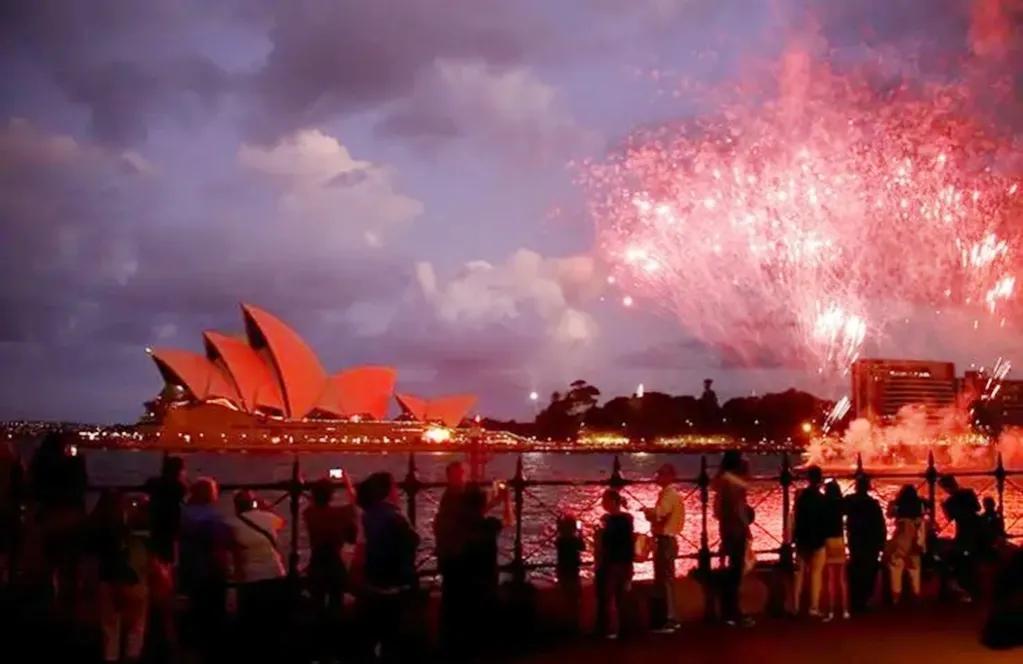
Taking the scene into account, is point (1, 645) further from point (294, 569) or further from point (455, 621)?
point (455, 621)

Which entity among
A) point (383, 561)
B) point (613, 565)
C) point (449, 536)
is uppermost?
point (449, 536)

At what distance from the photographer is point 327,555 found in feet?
28.1

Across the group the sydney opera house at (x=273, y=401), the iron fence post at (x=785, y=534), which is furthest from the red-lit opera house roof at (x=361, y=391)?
the iron fence post at (x=785, y=534)

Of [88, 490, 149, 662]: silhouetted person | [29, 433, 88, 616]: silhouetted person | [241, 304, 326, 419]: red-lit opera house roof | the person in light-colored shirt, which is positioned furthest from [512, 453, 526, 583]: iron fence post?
[241, 304, 326, 419]: red-lit opera house roof

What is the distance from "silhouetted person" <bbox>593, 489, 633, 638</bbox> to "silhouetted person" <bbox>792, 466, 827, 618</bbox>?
1901 mm

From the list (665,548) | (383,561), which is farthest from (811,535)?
(383,561)

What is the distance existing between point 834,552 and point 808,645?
146 centimetres

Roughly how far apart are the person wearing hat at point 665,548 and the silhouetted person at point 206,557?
370cm

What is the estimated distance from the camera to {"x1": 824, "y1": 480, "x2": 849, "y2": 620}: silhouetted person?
35.6ft

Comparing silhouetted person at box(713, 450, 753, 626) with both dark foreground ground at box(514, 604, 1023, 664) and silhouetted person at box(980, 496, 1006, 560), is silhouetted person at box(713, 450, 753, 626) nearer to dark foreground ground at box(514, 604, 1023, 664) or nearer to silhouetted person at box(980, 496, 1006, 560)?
dark foreground ground at box(514, 604, 1023, 664)

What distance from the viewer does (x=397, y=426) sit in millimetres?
106812

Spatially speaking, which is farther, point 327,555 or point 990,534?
point 990,534

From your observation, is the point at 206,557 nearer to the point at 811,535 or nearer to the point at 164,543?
the point at 164,543

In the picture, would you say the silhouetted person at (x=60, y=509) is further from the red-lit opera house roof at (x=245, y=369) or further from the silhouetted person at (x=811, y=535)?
the red-lit opera house roof at (x=245, y=369)
